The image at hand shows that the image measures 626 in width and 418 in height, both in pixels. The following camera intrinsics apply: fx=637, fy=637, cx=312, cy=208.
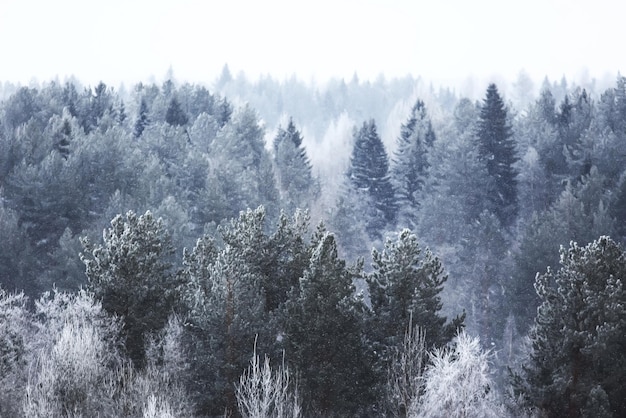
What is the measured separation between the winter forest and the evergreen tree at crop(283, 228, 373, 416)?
9cm

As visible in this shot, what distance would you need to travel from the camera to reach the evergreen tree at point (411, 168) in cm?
6153

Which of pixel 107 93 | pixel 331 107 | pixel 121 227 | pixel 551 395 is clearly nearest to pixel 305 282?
pixel 121 227

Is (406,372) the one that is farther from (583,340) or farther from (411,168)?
(411,168)

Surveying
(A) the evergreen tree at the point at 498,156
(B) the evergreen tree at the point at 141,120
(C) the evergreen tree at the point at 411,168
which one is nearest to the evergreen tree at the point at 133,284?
(C) the evergreen tree at the point at 411,168

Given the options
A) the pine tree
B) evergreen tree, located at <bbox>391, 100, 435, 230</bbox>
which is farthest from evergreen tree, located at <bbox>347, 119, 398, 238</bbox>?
the pine tree

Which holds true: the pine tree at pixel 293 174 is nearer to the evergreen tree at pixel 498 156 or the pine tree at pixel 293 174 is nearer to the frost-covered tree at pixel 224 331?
the evergreen tree at pixel 498 156

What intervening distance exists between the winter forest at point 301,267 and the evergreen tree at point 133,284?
0.09 m

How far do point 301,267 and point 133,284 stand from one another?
23.9 feet

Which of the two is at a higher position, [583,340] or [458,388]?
[583,340]

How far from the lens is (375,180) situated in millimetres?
62750

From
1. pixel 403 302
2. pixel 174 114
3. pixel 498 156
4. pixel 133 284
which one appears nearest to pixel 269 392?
pixel 403 302

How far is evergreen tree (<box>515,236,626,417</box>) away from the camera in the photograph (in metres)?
23.5

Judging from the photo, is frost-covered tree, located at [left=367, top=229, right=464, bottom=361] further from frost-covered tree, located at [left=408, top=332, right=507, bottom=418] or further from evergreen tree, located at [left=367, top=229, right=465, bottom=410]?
frost-covered tree, located at [left=408, top=332, right=507, bottom=418]

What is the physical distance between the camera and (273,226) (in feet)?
170
